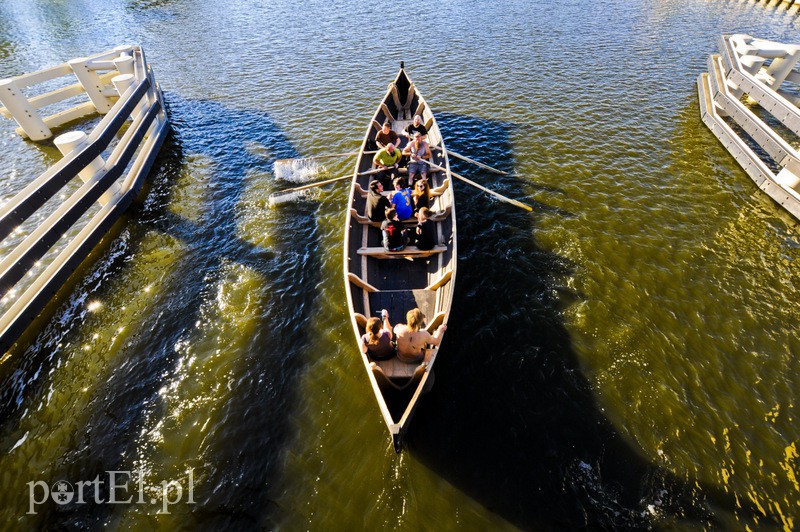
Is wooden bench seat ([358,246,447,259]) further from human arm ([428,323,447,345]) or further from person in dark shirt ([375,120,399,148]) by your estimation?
person in dark shirt ([375,120,399,148])

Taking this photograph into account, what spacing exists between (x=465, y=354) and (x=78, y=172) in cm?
1405

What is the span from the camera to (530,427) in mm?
8375

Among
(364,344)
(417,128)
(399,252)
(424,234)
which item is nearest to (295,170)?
(417,128)

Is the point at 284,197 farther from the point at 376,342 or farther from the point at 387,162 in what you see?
the point at 376,342

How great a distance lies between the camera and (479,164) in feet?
52.7

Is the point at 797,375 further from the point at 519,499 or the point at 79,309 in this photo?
the point at 79,309

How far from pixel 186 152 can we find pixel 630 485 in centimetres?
2138

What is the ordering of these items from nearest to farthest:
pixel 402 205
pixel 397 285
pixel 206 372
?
1. pixel 206 372
2. pixel 397 285
3. pixel 402 205

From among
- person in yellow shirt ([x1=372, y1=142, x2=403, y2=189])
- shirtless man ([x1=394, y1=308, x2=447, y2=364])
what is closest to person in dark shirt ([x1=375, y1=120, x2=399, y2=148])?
person in yellow shirt ([x1=372, y1=142, x2=403, y2=189])

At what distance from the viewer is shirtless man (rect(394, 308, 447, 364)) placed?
8.27 metres

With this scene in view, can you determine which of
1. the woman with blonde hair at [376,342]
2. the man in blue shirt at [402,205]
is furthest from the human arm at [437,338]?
the man in blue shirt at [402,205]

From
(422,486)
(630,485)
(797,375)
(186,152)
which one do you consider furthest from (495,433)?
(186,152)

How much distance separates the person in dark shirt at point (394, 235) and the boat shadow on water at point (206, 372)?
2735 millimetres

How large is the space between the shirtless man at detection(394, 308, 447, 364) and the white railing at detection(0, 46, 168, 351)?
10.4m
